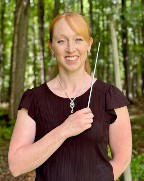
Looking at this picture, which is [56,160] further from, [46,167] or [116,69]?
[116,69]

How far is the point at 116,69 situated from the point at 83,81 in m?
3.08

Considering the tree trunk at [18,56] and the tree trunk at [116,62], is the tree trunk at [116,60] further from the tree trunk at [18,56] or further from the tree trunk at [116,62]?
the tree trunk at [18,56]

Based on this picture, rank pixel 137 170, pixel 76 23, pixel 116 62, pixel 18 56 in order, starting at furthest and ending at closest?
pixel 18 56 → pixel 137 170 → pixel 116 62 → pixel 76 23

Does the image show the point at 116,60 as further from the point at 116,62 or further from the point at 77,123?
the point at 77,123

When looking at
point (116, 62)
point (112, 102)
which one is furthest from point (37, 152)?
point (116, 62)

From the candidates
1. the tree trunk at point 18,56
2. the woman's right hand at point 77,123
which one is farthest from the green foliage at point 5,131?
the woman's right hand at point 77,123

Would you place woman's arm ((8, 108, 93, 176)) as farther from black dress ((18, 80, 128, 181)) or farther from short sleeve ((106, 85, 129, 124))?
short sleeve ((106, 85, 129, 124))

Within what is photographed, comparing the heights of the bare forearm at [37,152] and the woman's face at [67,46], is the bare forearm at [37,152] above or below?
below

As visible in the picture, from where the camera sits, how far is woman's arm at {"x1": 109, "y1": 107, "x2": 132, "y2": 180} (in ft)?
6.70

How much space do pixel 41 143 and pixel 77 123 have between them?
0.20 metres

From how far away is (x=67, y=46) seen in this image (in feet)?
6.57

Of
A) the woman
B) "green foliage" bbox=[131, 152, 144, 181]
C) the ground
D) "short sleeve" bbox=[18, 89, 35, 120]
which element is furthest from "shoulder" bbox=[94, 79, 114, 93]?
the ground

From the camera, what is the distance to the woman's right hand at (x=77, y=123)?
1770 millimetres

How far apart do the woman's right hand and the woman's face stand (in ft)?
1.07
